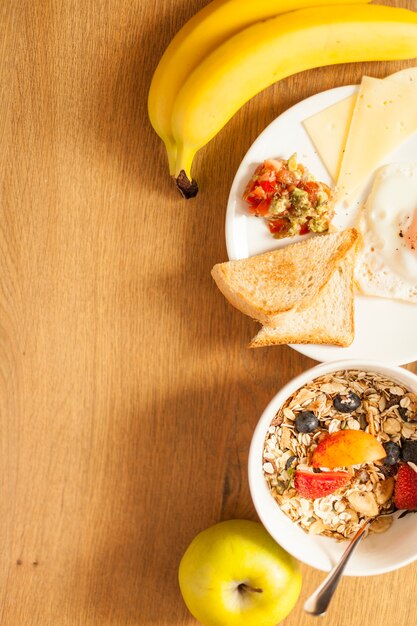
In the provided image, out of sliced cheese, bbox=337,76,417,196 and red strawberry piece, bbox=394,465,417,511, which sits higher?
sliced cheese, bbox=337,76,417,196

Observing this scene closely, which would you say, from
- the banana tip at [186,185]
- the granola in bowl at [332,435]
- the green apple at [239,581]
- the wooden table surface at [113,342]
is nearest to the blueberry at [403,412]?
the granola in bowl at [332,435]

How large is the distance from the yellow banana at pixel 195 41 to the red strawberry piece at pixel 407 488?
0.70m

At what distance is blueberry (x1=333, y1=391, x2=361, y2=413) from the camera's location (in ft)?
4.02

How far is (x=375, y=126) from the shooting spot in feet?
4.09

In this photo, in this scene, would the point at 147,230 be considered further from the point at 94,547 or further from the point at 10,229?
the point at 94,547

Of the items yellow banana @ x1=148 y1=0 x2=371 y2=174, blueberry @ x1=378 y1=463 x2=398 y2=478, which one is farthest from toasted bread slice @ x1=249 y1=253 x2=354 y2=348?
yellow banana @ x1=148 y1=0 x2=371 y2=174

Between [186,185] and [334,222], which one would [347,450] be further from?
[186,185]

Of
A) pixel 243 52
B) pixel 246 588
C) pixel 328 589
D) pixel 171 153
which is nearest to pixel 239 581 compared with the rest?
pixel 246 588

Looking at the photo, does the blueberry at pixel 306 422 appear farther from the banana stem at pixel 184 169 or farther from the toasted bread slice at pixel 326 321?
the banana stem at pixel 184 169

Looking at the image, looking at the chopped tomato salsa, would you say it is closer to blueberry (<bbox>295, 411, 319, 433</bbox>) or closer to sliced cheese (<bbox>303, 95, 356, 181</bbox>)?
sliced cheese (<bbox>303, 95, 356, 181</bbox>)

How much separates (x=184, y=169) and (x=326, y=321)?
377 mm

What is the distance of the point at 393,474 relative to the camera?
4.09ft

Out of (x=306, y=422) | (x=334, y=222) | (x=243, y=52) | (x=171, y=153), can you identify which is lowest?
(x=306, y=422)

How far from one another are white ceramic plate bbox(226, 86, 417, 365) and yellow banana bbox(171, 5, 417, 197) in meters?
0.07
